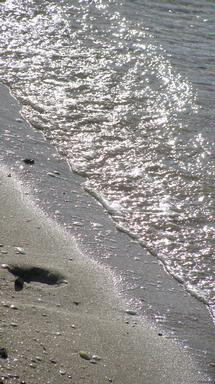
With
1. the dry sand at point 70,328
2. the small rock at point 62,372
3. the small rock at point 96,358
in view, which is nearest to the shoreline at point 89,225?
the dry sand at point 70,328

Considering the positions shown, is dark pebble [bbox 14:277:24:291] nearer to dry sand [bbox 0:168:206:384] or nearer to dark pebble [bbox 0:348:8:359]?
dry sand [bbox 0:168:206:384]

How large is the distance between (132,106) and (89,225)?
7.18ft

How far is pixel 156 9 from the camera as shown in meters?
9.51

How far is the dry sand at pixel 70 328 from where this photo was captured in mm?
2705

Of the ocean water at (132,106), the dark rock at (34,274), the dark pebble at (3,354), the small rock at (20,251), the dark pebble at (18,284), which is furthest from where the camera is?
the ocean water at (132,106)

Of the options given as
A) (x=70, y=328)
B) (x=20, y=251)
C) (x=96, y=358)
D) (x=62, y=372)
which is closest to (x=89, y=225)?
(x=20, y=251)

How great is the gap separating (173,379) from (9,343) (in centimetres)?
76

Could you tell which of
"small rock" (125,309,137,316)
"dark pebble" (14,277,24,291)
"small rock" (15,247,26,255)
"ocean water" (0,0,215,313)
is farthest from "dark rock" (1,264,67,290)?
"ocean water" (0,0,215,313)

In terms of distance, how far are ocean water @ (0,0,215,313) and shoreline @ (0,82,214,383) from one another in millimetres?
99

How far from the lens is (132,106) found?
604 centimetres

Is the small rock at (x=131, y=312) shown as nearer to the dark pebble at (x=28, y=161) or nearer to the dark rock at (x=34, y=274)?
the dark rock at (x=34, y=274)

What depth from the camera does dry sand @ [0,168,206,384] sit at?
8.87 ft

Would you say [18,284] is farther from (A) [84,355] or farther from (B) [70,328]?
(A) [84,355]

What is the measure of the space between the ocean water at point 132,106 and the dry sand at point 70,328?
557 millimetres
